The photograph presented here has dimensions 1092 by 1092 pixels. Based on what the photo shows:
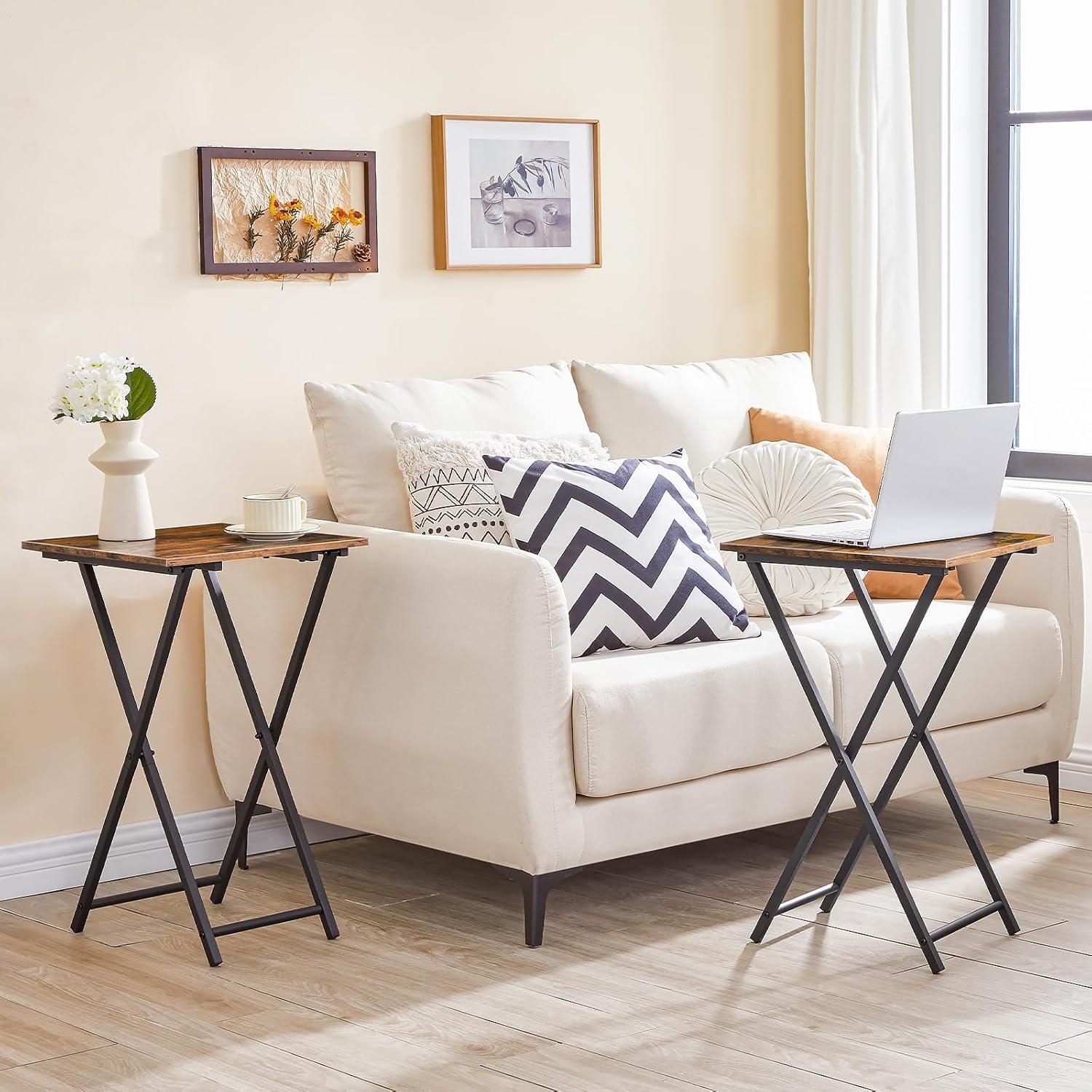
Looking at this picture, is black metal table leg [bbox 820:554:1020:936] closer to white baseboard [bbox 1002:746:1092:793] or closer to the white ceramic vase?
white baseboard [bbox 1002:746:1092:793]

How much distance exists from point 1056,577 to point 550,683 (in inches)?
57.2

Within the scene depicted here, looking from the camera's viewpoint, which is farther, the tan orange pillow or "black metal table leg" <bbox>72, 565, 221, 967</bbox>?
the tan orange pillow

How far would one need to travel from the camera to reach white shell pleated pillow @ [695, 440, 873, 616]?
12.2ft

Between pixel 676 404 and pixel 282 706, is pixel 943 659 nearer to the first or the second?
pixel 676 404

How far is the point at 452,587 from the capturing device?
3.05 metres

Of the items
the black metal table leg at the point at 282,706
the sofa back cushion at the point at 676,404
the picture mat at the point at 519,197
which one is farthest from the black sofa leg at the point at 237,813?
the picture mat at the point at 519,197

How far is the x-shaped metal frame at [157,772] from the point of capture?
3.01 metres

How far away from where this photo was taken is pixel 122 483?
3131 mm

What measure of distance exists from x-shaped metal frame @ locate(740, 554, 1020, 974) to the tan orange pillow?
0.86m

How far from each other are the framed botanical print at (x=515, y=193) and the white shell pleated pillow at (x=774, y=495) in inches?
30.0

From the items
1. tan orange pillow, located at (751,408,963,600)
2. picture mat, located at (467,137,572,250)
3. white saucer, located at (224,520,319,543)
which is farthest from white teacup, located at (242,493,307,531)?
tan orange pillow, located at (751,408,963,600)

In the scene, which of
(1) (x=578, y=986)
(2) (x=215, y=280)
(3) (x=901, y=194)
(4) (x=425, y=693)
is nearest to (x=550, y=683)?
(4) (x=425, y=693)

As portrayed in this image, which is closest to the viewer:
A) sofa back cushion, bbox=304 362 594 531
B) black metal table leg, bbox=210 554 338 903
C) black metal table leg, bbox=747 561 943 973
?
black metal table leg, bbox=747 561 943 973

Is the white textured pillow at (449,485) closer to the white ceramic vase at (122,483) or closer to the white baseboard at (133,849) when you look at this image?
the white ceramic vase at (122,483)
